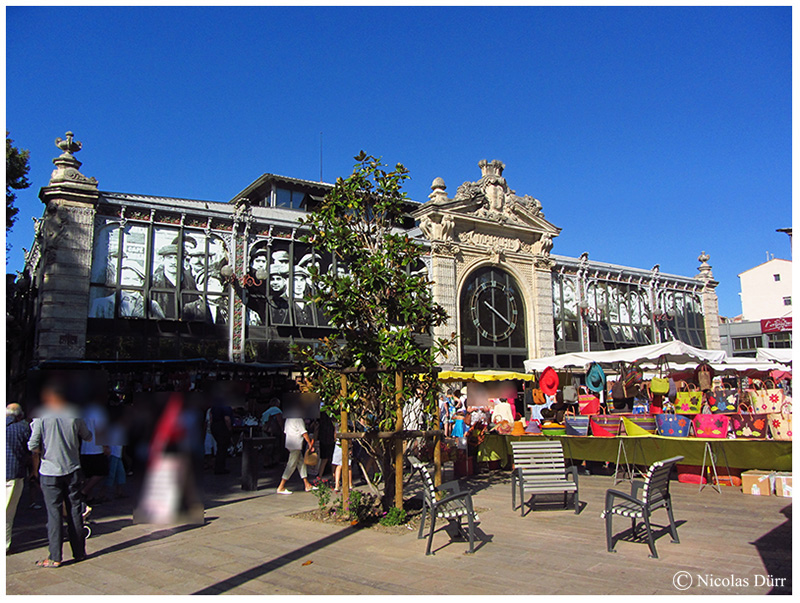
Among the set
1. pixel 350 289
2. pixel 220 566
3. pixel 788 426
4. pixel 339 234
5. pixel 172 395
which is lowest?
pixel 220 566

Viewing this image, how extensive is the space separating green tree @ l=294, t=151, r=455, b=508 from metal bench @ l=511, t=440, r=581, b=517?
1702 millimetres

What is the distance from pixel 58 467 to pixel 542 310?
2286cm

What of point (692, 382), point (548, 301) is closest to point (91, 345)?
point (692, 382)

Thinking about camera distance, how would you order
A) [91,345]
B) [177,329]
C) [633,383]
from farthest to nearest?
[177,329] → [91,345] → [633,383]

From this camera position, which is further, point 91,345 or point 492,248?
point 492,248

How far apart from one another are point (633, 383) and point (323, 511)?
9217 mm

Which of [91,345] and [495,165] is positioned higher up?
[495,165]

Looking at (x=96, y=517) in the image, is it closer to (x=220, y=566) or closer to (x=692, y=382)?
(x=220, y=566)

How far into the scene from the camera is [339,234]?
29.2 ft

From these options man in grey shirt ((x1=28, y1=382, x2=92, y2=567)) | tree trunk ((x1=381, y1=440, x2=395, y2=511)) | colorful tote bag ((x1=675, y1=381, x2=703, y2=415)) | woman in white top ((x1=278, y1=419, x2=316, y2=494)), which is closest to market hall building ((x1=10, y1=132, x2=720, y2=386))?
woman in white top ((x1=278, y1=419, x2=316, y2=494))

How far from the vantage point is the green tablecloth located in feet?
32.9

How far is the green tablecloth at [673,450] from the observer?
32.9 ft

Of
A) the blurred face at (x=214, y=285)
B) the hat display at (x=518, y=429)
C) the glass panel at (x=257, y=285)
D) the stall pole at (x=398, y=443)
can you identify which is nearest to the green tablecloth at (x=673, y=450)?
the hat display at (x=518, y=429)

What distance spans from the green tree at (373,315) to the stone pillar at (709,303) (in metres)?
29.7
